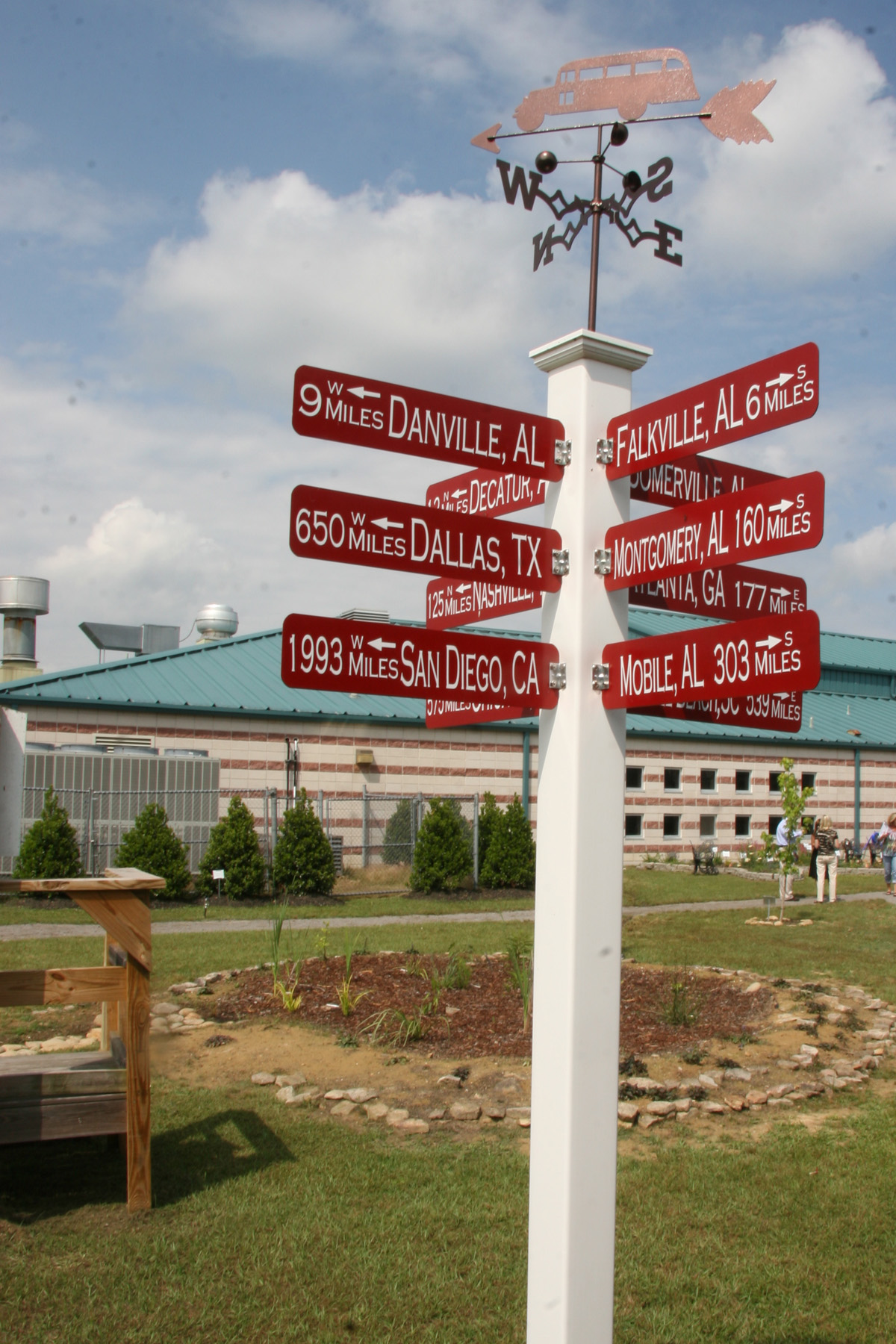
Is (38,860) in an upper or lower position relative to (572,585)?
lower

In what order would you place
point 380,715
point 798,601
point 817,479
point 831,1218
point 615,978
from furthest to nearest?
point 380,715 → point 831,1218 → point 798,601 → point 615,978 → point 817,479

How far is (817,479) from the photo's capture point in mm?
2809

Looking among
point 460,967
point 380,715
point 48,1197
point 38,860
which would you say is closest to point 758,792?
point 380,715

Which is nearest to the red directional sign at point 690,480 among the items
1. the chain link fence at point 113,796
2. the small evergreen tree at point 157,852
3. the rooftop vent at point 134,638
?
the small evergreen tree at point 157,852

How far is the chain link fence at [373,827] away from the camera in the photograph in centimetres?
2273

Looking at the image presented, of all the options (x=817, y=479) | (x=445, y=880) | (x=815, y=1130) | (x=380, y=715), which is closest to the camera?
(x=817, y=479)

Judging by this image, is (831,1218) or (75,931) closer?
(831,1218)

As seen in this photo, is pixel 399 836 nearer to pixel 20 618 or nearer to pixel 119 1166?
pixel 20 618

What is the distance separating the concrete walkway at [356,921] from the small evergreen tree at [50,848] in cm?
270

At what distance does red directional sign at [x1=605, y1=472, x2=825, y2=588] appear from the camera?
2.84 metres

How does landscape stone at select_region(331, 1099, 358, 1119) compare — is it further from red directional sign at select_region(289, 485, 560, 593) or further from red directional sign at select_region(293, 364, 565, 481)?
red directional sign at select_region(293, 364, 565, 481)

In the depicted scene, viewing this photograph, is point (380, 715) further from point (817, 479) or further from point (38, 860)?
point (817, 479)

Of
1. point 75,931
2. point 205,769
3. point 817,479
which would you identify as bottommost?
point 75,931

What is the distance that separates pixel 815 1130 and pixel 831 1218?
1.44 metres
